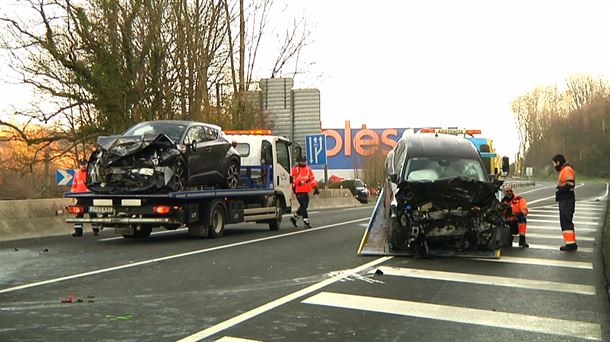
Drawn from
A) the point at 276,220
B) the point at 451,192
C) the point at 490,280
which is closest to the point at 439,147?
the point at 451,192

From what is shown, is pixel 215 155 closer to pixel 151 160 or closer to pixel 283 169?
pixel 151 160

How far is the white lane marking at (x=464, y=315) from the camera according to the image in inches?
244

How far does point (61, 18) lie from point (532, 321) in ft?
74.1

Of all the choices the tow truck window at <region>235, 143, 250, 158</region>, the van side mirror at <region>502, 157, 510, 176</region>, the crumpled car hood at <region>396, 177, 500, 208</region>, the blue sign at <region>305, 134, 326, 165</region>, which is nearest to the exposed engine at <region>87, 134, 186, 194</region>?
the tow truck window at <region>235, 143, 250, 158</region>

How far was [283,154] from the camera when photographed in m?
18.5

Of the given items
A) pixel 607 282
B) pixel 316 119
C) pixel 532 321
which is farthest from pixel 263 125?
pixel 532 321

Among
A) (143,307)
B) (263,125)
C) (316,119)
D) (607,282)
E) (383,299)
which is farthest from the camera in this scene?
(263,125)

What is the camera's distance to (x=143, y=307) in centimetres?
699

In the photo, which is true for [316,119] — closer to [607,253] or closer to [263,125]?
[263,125]

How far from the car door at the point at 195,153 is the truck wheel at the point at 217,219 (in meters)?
0.78

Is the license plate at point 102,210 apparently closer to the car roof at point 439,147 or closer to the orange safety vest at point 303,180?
the car roof at point 439,147

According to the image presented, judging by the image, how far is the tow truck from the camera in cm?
1300

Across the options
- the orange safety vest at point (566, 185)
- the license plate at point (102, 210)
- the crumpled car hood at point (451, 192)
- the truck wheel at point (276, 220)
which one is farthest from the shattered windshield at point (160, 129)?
the orange safety vest at point (566, 185)

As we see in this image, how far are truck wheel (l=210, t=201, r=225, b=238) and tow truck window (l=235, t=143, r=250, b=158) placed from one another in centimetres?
279
